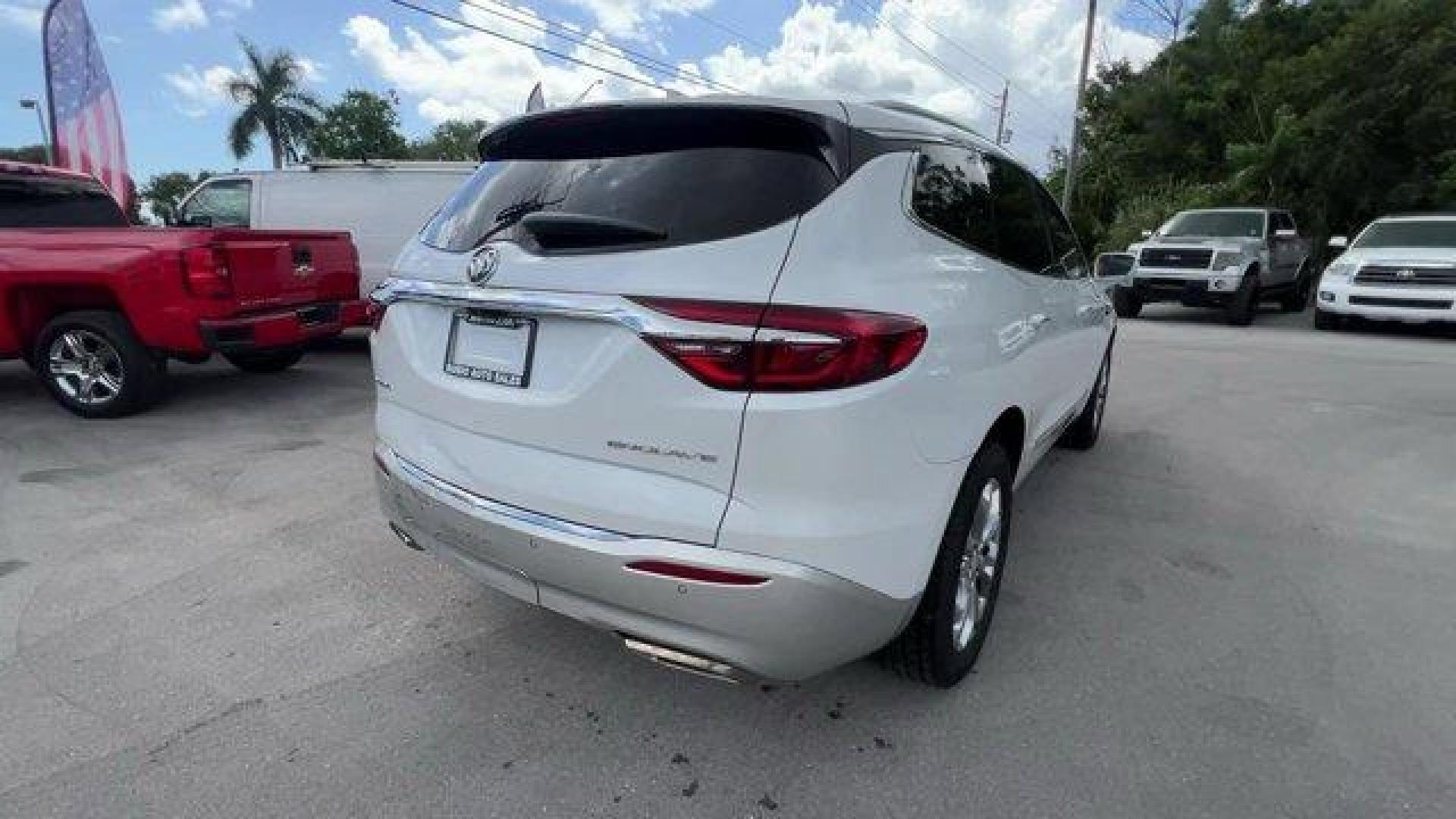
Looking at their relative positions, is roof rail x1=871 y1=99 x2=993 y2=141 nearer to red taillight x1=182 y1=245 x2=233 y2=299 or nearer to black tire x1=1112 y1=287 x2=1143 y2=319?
red taillight x1=182 y1=245 x2=233 y2=299

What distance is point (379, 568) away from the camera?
340cm

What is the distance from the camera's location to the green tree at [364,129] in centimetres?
4802

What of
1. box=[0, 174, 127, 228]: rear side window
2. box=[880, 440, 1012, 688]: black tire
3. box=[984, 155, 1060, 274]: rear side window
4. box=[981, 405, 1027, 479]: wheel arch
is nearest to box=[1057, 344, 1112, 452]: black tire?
box=[984, 155, 1060, 274]: rear side window

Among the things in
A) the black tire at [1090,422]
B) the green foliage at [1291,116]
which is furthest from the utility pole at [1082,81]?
the black tire at [1090,422]

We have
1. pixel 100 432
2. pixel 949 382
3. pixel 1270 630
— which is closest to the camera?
pixel 949 382

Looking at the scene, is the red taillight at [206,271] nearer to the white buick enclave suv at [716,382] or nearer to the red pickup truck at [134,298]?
the red pickup truck at [134,298]

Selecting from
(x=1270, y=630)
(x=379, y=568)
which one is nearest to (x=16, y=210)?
(x=379, y=568)

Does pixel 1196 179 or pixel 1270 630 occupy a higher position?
pixel 1196 179

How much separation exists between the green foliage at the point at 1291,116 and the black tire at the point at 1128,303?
29.9 ft

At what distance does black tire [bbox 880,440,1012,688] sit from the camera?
7.73ft

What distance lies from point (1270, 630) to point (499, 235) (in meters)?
3.03

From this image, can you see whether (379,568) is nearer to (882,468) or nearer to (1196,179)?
(882,468)

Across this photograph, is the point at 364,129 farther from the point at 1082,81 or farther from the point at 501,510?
the point at 501,510

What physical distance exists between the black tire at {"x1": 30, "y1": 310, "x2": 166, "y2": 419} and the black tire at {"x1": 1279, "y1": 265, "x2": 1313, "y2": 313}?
16769mm
